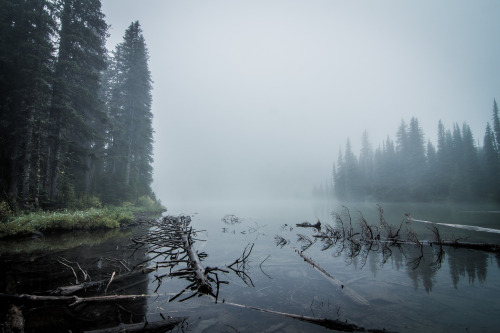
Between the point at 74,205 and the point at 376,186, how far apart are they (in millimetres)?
62381

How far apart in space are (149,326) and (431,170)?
6376cm

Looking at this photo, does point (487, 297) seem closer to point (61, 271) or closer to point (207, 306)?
point (207, 306)

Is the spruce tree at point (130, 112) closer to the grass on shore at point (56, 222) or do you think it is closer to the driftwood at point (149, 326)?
the grass on shore at point (56, 222)

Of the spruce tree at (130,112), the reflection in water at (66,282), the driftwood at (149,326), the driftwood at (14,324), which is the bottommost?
the reflection in water at (66,282)

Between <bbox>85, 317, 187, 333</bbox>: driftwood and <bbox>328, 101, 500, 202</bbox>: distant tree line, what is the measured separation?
5636 centimetres

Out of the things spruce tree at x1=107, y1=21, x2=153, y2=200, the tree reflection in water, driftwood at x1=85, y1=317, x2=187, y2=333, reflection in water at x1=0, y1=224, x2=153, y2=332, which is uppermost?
spruce tree at x1=107, y1=21, x2=153, y2=200

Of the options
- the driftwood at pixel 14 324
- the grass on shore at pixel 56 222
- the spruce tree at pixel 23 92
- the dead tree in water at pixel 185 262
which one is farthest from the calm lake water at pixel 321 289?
the spruce tree at pixel 23 92

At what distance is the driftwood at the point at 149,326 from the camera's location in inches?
115

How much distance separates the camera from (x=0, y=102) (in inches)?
575

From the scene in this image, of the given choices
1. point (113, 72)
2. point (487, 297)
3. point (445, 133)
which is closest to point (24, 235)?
point (487, 297)

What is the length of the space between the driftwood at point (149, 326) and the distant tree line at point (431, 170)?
56360mm

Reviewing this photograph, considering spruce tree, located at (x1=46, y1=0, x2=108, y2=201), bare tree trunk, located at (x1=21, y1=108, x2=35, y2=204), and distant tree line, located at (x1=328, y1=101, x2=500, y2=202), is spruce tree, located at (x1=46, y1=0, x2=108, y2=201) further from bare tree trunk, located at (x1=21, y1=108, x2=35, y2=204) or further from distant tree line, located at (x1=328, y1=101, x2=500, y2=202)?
distant tree line, located at (x1=328, y1=101, x2=500, y2=202)

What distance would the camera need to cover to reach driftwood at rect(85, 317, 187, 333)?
2928mm

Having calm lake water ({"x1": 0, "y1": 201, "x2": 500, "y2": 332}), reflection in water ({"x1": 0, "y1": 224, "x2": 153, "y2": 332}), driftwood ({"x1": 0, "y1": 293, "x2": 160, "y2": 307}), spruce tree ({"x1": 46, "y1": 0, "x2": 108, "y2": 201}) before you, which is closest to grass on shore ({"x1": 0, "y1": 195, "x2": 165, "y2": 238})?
reflection in water ({"x1": 0, "y1": 224, "x2": 153, "y2": 332})
